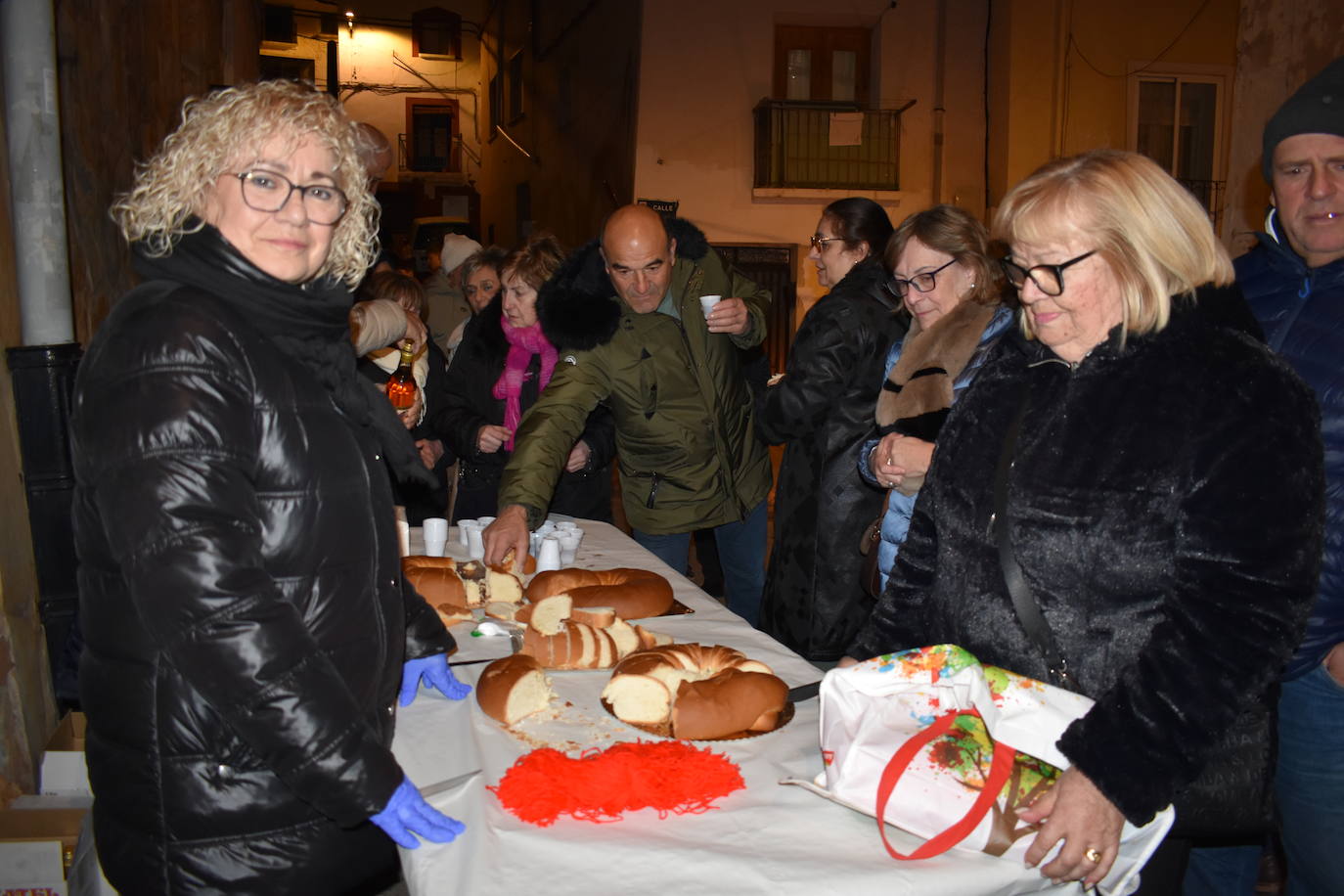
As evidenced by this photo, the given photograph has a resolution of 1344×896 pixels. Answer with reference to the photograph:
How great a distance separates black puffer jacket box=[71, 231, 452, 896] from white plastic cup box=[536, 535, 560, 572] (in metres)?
1.31

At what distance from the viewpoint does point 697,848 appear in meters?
1.49

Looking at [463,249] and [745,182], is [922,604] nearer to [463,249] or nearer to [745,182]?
[463,249]

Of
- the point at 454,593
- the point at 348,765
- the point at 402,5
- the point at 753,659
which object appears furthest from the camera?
the point at 402,5

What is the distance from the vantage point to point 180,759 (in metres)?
1.45

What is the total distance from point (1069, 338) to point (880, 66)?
39.6 feet

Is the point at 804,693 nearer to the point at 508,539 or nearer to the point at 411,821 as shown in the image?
the point at 411,821

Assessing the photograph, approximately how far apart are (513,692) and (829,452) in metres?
1.81

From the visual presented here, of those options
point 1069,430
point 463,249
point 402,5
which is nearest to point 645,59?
point 463,249

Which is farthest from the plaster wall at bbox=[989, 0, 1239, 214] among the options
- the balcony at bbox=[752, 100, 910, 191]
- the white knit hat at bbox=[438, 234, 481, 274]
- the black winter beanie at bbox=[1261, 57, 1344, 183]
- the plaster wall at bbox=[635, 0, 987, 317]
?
the black winter beanie at bbox=[1261, 57, 1344, 183]

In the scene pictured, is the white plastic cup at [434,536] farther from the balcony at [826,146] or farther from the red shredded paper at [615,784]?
the balcony at [826,146]

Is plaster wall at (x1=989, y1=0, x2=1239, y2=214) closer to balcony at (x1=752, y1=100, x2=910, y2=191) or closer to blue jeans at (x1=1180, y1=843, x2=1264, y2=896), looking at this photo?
balcony at (x1=752, y1=100, x2=910, y2=191)

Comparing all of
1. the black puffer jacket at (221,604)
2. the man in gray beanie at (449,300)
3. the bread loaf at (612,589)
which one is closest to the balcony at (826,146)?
the man in gray beanie at (449,300)

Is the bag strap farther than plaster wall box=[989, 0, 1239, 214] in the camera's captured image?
No

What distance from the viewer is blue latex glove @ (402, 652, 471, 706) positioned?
205 centimetres
